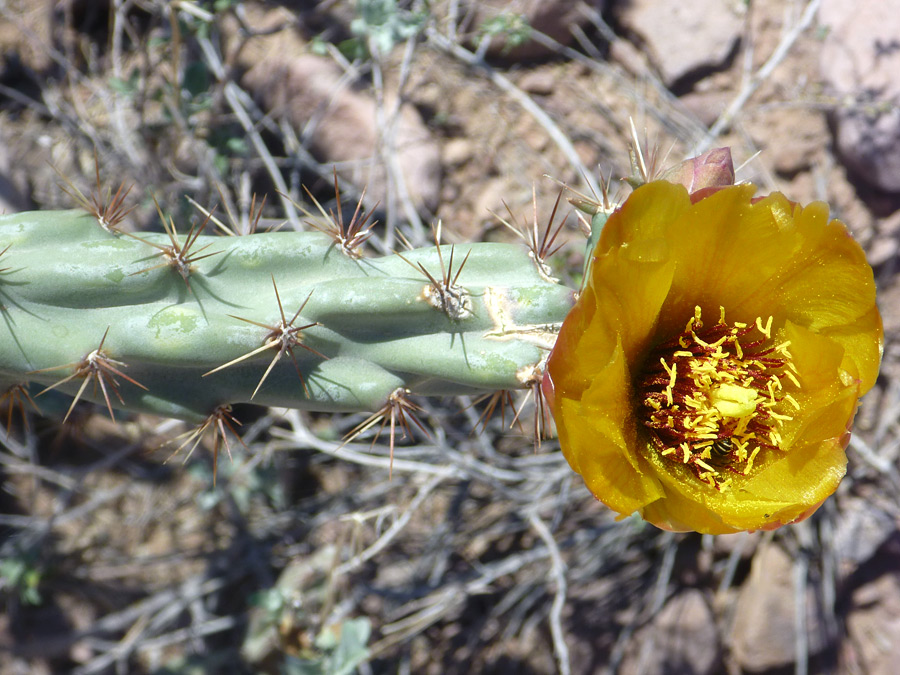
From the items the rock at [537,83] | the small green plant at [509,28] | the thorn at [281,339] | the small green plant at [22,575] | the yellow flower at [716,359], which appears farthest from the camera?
the rock at [537,83]

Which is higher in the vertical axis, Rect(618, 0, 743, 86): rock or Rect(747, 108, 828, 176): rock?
Rect(618, 0, 743, 86): rock

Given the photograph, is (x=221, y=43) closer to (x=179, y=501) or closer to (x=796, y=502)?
(x=179, y=501)

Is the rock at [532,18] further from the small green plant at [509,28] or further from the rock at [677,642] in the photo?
the rock at [677,642]

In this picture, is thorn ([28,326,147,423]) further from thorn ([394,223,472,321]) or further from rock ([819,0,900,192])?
rock ([819,0,900,192])

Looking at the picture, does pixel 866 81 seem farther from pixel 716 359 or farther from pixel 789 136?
pixel 716 359

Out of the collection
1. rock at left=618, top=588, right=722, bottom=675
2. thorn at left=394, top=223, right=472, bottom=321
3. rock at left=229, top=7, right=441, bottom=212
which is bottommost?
rock at left=618, top=588, right=722, bottom=675

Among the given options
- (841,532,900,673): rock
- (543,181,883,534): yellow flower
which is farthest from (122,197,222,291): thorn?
(841,532,900,673): rock

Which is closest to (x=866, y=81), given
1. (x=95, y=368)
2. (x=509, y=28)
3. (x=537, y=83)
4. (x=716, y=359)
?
(x=537, y=83)

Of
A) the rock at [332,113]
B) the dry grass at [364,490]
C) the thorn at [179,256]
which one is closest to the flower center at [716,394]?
the thorn at [179,256]
